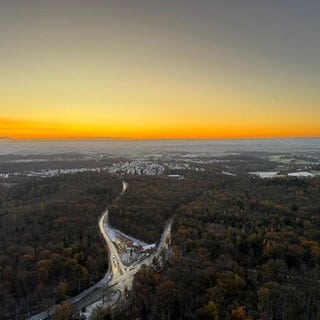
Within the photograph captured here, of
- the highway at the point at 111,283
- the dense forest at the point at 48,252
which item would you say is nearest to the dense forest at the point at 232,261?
the highway at the point at 111,283

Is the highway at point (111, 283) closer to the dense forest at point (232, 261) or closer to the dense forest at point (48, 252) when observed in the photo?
the dense forest at point (48, 252)

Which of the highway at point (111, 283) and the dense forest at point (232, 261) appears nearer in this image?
the dense forest at point (232, 261)

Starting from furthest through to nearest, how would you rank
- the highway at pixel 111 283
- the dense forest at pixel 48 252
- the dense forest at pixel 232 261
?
1. the dense forest at pixel 48 252
2. the highway at pixel 111 283
3. the dense forest at pixel 232 261

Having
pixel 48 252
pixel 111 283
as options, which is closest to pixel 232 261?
pixel 111 283

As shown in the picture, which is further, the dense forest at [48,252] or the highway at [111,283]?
the dense forest at [48,252]

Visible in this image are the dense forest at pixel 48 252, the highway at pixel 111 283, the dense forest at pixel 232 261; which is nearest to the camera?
the dense forest at pixel 232 261

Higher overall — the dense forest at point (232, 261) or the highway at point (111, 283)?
the dense forest at point (232, 261)
